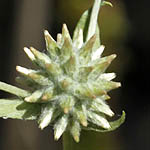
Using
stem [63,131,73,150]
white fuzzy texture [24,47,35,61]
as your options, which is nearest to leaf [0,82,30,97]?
white fuzzy texture [24,47,35,61]

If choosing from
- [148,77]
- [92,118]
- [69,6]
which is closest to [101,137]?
[148,77]

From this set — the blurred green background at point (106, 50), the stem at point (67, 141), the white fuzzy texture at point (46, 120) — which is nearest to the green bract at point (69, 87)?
the white fuzzy texture at point (46, 120)

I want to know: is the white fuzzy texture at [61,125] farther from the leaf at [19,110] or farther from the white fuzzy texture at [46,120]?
the leaf at [19,110]

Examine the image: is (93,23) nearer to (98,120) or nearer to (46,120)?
(98,120)

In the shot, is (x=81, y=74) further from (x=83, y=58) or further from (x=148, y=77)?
(x=148, y=77)

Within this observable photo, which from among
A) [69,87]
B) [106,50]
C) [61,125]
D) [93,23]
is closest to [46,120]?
[61,125]
